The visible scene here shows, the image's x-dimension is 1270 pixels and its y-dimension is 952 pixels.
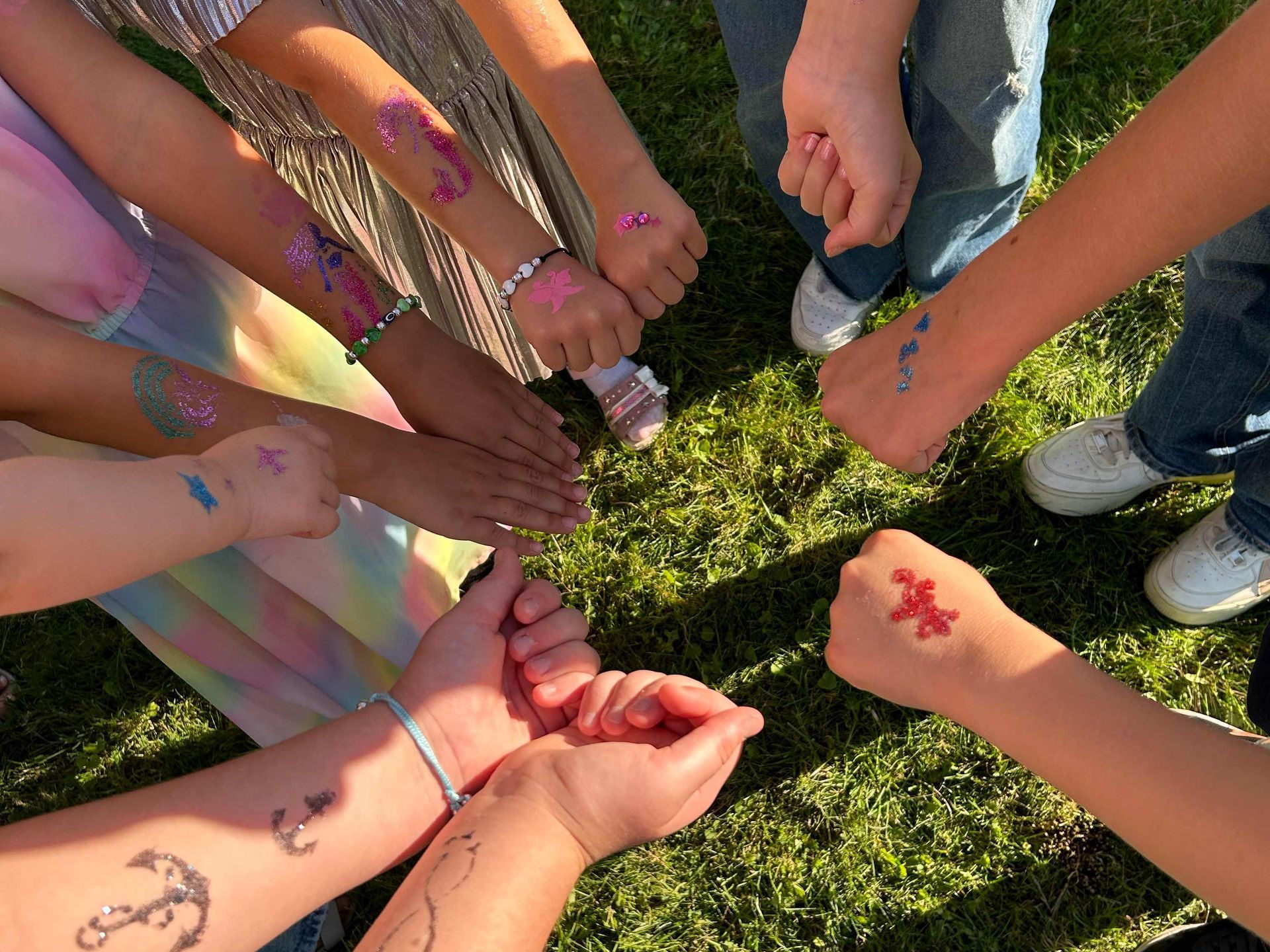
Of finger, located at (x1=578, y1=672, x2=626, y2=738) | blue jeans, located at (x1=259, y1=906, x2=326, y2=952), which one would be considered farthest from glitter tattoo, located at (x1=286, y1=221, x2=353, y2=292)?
blue jeans, located at (x1=259, y1=906, x2=326, y2=952)

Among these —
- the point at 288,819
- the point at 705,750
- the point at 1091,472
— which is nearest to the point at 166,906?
the point at 288,819

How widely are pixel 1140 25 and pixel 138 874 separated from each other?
12.2 feet

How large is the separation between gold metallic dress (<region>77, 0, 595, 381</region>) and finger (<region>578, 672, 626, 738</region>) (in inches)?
46.3

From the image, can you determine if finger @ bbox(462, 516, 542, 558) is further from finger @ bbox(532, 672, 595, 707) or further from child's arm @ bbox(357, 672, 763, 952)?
child's arm @ bbox(357, 672, 763, 952)

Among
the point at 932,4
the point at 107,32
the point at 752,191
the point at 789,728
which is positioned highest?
the point at 107,32

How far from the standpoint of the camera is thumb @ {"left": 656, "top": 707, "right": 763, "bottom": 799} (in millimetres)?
1674

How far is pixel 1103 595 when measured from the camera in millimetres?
2508

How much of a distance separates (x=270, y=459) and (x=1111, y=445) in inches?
83.8

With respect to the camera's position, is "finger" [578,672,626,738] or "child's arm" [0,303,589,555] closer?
"child's arm" [0,303,589,555]

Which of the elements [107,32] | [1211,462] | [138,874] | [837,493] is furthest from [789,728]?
[107,32]

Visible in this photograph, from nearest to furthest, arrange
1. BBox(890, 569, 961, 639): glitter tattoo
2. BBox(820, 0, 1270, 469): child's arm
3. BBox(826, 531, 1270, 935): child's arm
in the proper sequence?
BBox(820, 0, 1270, 469): child's arm < BBox(826, 531, 1270, 935): child's arm < BBox(890, 569, 961, 639): glitter tattoo

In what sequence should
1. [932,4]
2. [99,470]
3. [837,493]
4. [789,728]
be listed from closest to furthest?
1. [99,470]
2. [932,4]
3. [789,728]
4. [837,493]

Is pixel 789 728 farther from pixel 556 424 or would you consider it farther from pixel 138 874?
Result: pixel 138 874

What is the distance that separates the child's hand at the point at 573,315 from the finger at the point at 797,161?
410 millimetres
